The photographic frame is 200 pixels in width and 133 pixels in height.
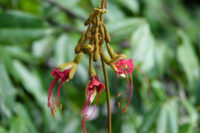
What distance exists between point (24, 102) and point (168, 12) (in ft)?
5.14

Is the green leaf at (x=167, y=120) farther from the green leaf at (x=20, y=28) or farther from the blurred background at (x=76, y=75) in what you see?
the green leaf at (x=20, y=28)

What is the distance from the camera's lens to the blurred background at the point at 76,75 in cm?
124

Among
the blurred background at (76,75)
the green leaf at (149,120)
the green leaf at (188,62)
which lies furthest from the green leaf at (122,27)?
the green leaf at (149,120)

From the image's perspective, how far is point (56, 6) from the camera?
60.3 inches

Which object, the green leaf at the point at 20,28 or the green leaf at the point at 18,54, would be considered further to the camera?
the green leaf at the point at 18,54

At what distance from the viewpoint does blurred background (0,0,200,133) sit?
1241mm

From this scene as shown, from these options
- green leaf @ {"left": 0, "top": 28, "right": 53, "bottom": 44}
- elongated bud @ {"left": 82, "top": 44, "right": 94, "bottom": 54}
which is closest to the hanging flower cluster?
elongated bud @ {"left": 82, "top": 44, "right": 94, "bottom": 54}

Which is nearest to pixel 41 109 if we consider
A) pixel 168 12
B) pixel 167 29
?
pixel 167 29

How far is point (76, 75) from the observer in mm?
1498

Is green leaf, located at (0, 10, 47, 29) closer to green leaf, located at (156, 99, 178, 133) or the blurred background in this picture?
the blurred background

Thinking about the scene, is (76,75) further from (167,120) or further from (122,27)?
(167,120)

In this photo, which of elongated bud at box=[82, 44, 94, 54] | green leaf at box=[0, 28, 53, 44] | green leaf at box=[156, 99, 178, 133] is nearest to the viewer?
elongated bud at box=[82, 44, 94, 54]

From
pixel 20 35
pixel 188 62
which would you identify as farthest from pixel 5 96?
pixel 188 62

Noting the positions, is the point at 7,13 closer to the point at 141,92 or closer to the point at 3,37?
the point at 3,37
